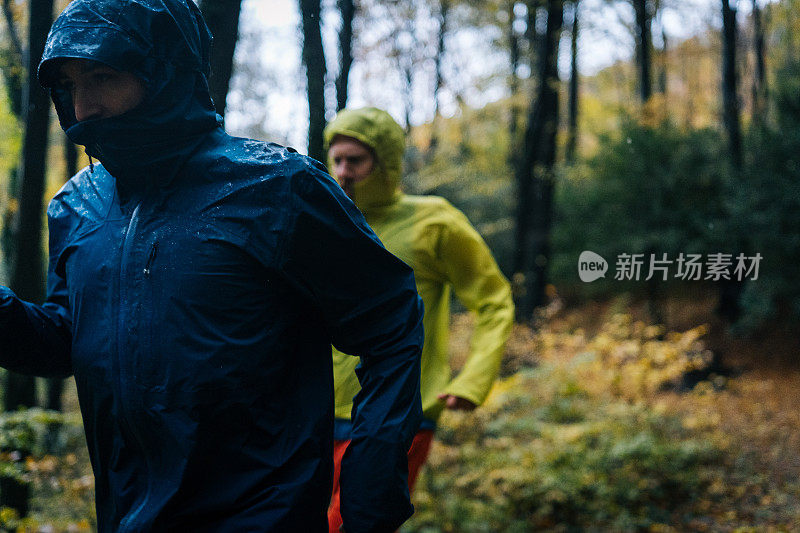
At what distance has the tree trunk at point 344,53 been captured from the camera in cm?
471

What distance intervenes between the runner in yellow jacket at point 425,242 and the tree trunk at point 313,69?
529mm

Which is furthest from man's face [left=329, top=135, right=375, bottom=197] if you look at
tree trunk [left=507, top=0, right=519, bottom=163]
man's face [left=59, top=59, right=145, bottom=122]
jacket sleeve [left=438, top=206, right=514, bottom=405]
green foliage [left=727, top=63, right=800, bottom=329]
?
tree trunk [left=507, top=0, right=519, bottom=163]

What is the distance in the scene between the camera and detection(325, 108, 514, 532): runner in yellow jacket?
3.46 metres

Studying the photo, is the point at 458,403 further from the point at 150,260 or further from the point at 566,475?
the point at 566,475

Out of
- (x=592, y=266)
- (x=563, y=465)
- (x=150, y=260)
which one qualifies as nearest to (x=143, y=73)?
(x=150, y=260)

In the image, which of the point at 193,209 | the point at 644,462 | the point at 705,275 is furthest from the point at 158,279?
the point at 705,275

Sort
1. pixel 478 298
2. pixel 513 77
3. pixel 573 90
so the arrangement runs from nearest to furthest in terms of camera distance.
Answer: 1. pixel 478 298
2. pixel 513 77
3. pixel 573 90

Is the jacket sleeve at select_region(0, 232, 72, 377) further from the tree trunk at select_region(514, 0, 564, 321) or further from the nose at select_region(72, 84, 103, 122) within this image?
the tree trunk at select_region(514, 0, 564, 321)

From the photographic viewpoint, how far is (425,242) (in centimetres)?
354

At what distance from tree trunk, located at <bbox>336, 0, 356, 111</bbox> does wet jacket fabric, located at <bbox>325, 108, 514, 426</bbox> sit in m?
1.20

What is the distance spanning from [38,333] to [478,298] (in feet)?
7.78

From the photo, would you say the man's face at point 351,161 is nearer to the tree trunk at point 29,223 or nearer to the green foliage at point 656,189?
the tree trunk at point 29,223

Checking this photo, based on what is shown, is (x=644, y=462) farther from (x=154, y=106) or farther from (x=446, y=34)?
(x=446, y=34)

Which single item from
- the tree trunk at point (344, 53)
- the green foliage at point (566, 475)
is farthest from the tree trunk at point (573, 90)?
the tree trunk at point (344, 53)
